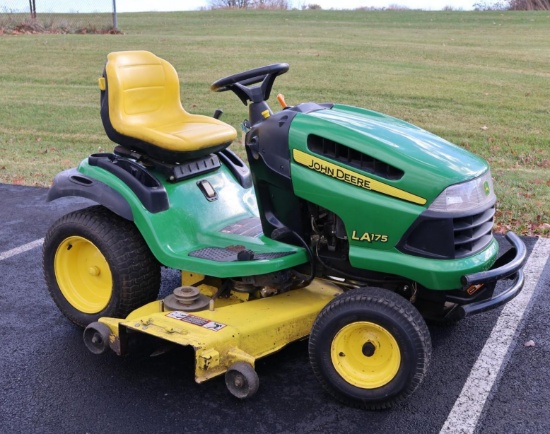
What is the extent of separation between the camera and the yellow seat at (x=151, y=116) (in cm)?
377

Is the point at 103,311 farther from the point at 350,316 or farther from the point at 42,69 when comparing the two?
the point at 42,69

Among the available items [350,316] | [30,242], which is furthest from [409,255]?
[30,242]

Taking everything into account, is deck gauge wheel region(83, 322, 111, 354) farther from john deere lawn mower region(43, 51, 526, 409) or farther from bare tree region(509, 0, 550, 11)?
bare tree region(509, 0, 550, 11)

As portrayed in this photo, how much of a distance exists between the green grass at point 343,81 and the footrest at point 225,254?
9.11ft

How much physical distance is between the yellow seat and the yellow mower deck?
81cm

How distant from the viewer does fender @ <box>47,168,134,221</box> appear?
3667 mm

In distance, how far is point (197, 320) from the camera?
3.35 meters

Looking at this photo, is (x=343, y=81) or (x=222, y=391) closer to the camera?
(x=222, y=391)

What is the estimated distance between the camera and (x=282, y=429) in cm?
301

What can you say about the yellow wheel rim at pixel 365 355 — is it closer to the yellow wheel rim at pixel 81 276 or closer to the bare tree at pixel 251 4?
the yellow wheel rim at pixel 81 276

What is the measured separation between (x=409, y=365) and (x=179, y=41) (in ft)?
49.7

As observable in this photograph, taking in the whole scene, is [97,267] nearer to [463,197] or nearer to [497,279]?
[463,197]

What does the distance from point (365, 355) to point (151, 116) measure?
6.25ft

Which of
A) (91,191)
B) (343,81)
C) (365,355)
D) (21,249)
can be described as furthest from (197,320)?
(343,81)
